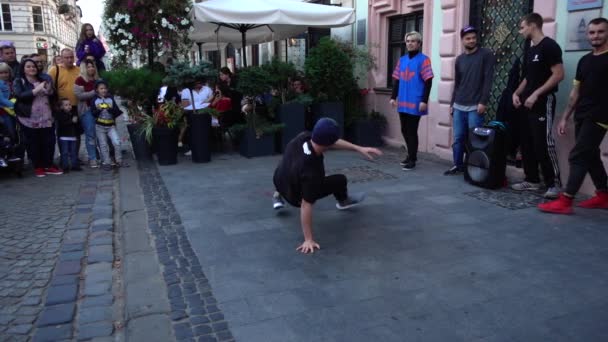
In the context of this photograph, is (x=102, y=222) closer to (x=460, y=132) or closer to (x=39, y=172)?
(x=39, y=172)

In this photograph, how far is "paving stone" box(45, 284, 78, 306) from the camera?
3.63 m

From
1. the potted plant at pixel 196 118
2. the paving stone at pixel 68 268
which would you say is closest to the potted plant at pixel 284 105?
the potted plant at pixel 196 118

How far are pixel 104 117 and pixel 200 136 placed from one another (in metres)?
1.51

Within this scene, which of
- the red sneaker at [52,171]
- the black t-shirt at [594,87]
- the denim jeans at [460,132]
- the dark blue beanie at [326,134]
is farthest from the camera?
the red sneaker at [52,171]

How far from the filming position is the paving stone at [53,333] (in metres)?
3.12

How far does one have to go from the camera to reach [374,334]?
295 cm

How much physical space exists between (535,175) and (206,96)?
546cm

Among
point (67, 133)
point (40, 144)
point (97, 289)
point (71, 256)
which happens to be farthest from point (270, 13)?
point (97, 289)

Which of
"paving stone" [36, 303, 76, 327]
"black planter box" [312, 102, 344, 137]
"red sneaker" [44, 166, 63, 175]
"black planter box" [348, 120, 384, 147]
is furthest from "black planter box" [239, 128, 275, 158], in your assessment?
"paving stone" [36, 303, 76, 327]

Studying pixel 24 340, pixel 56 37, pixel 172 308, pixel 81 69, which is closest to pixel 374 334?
pixel 172 308

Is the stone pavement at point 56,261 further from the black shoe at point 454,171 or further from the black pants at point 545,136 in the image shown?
the black pants at point 545,136

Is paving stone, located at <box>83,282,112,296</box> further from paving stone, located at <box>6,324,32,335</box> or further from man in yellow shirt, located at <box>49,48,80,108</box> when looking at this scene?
man in yellow shirt, located at <box>49,48,80,108</box>

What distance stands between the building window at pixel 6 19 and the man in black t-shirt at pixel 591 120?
55037 millimetres

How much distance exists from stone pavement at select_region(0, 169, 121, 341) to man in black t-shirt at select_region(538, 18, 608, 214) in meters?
4.36
